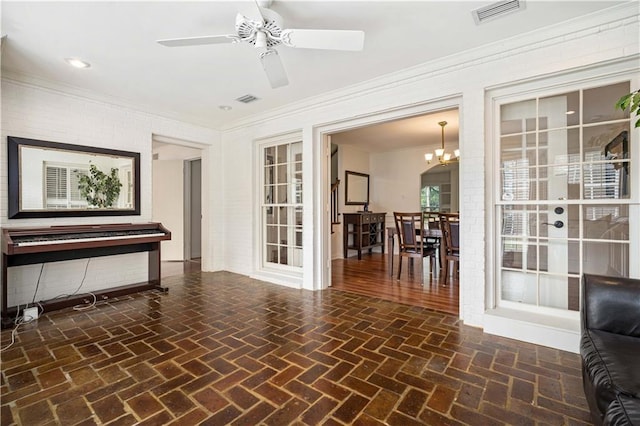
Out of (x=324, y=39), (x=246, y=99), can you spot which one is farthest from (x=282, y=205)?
(x=324, y=39)

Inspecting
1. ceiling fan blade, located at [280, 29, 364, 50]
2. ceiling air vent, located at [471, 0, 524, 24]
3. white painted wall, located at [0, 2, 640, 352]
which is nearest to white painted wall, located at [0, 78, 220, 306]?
white painted wall, located at [0, 2, 640, 352]

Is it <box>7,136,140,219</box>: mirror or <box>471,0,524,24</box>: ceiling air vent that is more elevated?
<box>471,0,524,24</box>: ceiling air vent

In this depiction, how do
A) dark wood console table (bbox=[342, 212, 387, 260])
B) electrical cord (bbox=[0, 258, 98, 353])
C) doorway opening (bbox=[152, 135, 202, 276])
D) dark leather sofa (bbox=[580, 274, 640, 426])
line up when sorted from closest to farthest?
dark leather sofa (bbox=[580, 274, 640, 426])
electrical cord (bbox=[0, 258, 98, 353])
doorway opening (bbox=[152, 135, 202, 276])
dark wood console table (bbox=[342, 212, 387, 260])

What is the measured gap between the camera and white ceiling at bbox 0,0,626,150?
2.20 metres

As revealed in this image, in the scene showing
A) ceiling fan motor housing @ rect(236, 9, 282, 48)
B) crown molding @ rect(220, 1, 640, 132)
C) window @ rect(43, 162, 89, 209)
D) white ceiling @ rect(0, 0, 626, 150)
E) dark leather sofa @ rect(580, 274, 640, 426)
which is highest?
white ceiling @ rect(0, 0, 626, 150)

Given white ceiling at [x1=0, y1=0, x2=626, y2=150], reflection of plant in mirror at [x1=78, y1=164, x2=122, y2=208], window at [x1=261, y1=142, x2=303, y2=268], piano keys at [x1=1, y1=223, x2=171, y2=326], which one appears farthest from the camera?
window at [x1=261, y1=142, x2=303, y2=268]

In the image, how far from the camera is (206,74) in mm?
3295

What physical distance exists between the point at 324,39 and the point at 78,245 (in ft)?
10.9

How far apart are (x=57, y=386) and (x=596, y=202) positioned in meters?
4.15

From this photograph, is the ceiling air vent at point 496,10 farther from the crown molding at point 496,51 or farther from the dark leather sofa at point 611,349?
the dark leather sofa at point 611,349

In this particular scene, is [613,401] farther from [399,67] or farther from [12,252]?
[12,252]

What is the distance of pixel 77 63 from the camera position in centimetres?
300

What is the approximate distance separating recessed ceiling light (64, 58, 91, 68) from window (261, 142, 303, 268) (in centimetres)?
247

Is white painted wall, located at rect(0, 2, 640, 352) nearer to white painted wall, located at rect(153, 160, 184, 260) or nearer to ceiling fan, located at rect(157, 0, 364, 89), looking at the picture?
ceiling fan, located at rect(157, 0, 364, 89)
